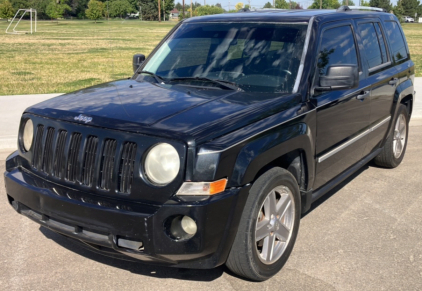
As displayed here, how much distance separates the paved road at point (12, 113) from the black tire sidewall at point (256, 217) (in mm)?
4913

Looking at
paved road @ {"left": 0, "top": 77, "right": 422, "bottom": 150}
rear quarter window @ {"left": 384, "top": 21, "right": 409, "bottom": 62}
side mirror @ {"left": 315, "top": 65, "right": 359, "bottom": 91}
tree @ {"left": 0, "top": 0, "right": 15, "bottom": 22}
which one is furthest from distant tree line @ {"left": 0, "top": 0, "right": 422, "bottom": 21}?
side mirror @ {"left": 315, "top": 65, "right": 359, "bottom": 91}

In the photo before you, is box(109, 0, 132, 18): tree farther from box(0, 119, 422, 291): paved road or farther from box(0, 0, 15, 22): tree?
box(0, 119, 422, 291): paved road

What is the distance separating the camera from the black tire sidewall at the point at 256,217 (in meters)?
3.50

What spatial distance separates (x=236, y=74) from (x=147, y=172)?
60.4 inches

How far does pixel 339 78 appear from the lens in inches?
167

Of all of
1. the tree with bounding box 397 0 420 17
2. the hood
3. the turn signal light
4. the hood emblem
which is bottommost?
the turn signal light

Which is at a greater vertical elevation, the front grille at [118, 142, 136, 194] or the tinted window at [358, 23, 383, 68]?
the tinted window at [358, 23, 383, 68]

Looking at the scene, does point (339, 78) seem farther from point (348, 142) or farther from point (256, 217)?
point (256, 217)

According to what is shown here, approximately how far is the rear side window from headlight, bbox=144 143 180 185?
2.86 metres

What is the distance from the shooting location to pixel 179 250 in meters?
3.21

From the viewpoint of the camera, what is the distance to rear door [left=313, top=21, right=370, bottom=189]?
14.6 feet

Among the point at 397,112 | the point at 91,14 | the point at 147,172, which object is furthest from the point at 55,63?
the point at 91,14

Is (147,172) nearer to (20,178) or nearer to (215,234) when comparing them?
(215,234)

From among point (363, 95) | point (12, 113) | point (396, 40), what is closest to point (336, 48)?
point (363, 95)
